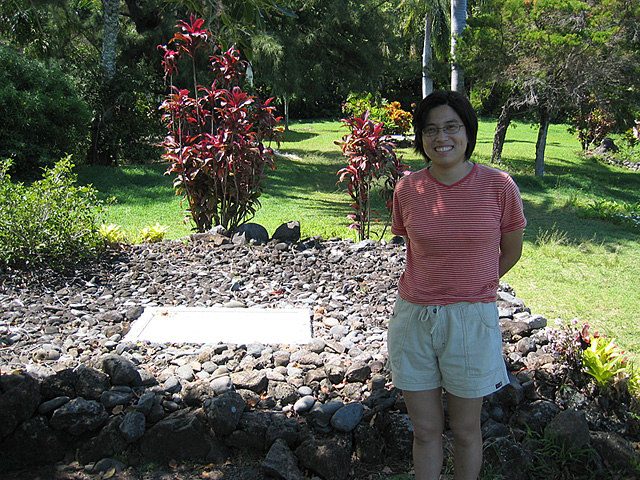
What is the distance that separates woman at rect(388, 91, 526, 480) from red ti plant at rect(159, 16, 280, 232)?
12.8ft

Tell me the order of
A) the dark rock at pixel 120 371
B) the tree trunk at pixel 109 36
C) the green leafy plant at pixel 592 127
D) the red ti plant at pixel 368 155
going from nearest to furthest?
1. the dark rock at pixel 120 371
2. the red ti plant at pixel 368 155
3. the tree trunk at pixel 109 36
4. the green leafy plant at pixel 592 127

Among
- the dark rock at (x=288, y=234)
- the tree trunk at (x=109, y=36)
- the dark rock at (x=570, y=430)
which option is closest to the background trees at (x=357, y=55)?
the tree trunk at (x=109, y=36)

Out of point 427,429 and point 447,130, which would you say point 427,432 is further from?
point 447,130

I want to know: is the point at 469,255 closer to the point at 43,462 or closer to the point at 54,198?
the point at 43,462

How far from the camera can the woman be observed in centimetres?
218

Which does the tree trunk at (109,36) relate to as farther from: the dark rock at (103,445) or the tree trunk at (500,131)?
the dark rock at (103,445)

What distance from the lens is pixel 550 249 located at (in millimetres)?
6926

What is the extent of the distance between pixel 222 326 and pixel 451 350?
2.28 m

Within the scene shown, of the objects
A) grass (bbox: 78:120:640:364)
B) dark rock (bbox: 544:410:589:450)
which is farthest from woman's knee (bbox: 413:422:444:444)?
grass (bbox: 78:120:640:364)

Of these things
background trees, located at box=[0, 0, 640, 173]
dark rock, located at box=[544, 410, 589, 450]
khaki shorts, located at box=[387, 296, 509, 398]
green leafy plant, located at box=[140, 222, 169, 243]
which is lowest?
dark rock, located at box=[544, 410, 589, 450]

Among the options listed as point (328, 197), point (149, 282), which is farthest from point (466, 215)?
point (328, 197)

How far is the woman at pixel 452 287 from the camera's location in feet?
7.14

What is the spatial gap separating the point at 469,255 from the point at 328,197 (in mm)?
8685

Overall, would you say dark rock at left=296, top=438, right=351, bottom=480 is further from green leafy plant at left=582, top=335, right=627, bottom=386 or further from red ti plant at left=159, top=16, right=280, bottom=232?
red ti plant at left=159, top=16, right=280, bottom=232
